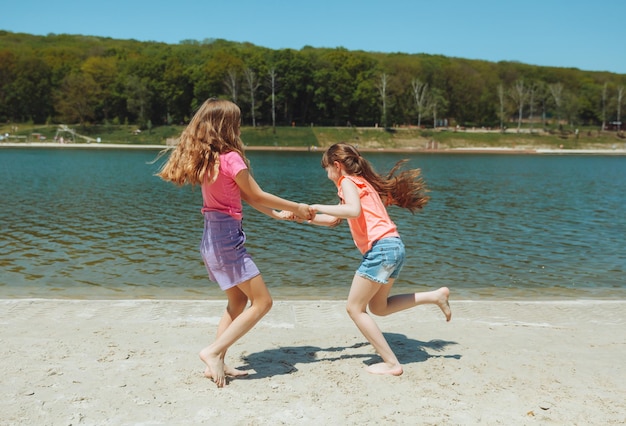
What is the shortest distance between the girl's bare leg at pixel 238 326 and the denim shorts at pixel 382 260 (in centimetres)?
91

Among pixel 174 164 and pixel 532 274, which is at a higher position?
pixel 174 164

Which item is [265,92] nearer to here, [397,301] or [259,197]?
[397,301]

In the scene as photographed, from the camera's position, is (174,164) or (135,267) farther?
(135,267)

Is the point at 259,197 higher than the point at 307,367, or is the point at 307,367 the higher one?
the point at 259,197

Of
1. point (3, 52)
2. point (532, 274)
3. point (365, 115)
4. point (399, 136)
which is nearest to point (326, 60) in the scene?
point (365, 115)

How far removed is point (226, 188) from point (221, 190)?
1.8 inches

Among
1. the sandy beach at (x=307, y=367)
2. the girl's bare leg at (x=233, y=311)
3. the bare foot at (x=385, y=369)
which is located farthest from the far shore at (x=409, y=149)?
the bare foot at (x=385, y=369)

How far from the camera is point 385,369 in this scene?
5723 millimetres

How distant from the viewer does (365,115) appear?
11794cm

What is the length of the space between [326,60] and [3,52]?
2513 inches

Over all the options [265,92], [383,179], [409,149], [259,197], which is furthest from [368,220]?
[265,92]

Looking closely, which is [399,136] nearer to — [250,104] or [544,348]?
[250,104]

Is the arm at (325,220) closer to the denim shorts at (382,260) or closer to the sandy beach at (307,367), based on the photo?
the denim shorts at (382,260)

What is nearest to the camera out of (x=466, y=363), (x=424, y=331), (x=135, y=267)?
(x=466, y=363)
